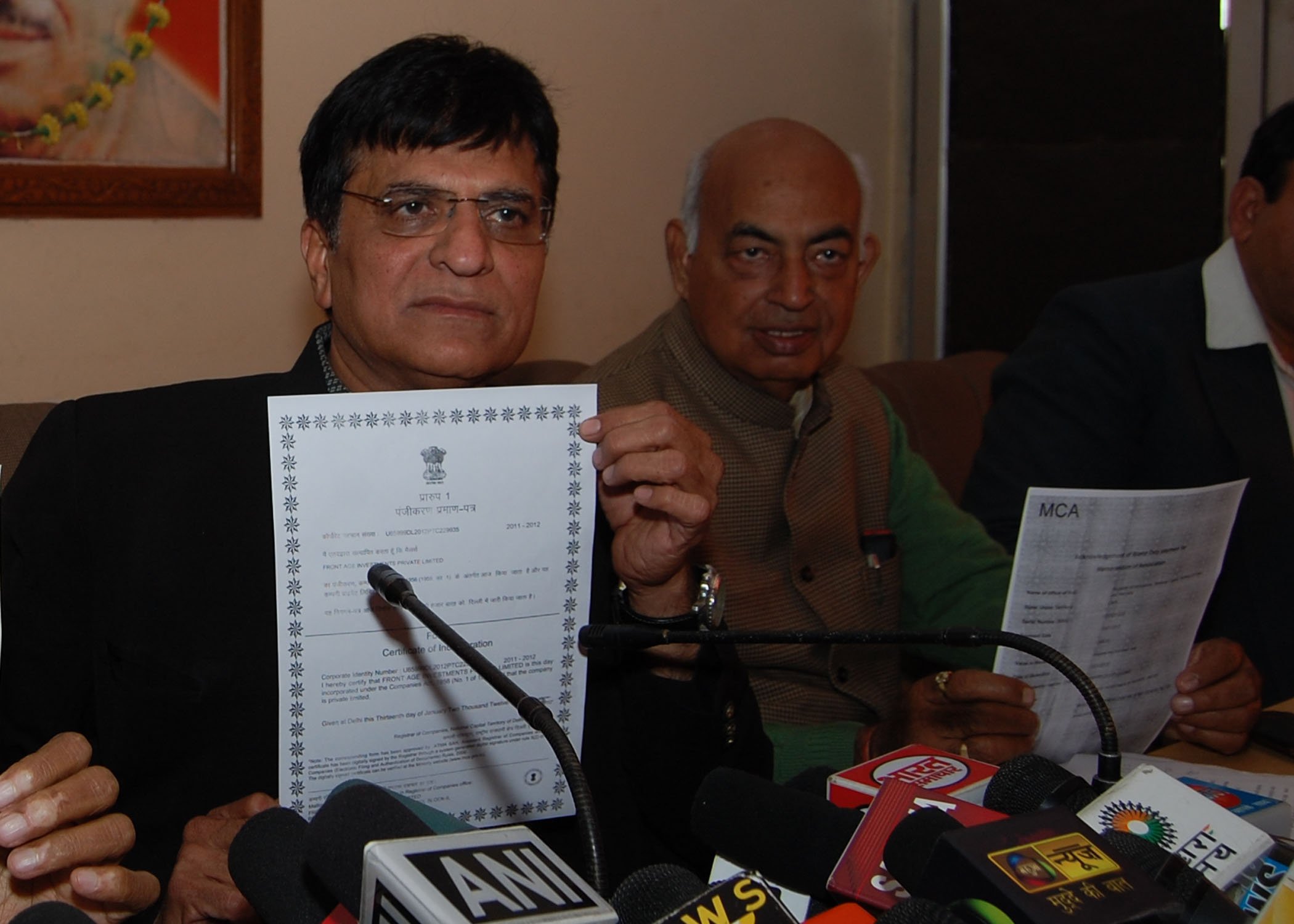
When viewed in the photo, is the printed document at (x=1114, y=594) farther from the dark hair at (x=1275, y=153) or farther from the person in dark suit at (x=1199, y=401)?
the dark hair at (x=1275, y=153)

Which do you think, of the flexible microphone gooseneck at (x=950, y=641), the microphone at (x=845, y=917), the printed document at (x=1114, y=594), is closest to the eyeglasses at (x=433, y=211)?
the flexible microphone gooseneck at (x=950, y=641)

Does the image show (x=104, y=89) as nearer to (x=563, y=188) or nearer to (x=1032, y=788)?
(x=563, y=188)

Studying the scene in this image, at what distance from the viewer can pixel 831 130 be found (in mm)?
3504

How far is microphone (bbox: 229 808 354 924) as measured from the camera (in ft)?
2.47

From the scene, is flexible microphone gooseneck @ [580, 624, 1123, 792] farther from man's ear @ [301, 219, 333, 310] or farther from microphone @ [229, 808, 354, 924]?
man's ear @ [301, 219, 333, 310]

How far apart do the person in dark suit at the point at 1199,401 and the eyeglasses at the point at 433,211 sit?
111 cm

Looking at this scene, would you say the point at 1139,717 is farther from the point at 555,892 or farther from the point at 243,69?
the point at 243,69

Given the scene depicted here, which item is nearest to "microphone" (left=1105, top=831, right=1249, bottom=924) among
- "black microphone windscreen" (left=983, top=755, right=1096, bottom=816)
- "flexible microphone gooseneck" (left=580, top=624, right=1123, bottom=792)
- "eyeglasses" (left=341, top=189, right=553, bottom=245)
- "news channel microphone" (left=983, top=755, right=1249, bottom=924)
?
"news channel microphone" (left=983, top=755, right=1249, bottom=924)

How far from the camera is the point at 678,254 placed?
223 centimetres

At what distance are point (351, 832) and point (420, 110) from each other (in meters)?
0.83

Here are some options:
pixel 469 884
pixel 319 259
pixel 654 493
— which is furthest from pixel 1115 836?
pixel 319 259

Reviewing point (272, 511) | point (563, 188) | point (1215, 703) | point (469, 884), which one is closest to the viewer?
point (469, 884)

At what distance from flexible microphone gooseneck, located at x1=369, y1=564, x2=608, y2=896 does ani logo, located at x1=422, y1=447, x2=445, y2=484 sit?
0.10 m

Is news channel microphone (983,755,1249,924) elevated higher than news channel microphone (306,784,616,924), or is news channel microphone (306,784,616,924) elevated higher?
news channel microphone (306,784,616,924)
